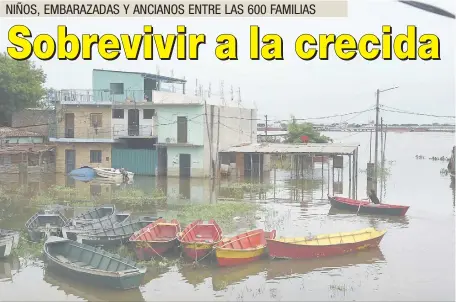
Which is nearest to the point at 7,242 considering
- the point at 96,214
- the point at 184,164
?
the point at 96,214

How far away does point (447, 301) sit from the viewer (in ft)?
43.8

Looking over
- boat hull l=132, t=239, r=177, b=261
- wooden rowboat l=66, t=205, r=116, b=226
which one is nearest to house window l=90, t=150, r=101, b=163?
wooden rowboat l=66, t=205, r=116, b=226

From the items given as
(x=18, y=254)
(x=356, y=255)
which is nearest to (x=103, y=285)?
(x=18, y=254)

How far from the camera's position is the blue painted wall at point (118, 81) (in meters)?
39.4

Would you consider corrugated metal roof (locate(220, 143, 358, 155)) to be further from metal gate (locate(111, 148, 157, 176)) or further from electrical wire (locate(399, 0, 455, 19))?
electrical wire (locate(399, 0, 455, 19))

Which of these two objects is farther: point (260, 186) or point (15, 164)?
point (15, 164)

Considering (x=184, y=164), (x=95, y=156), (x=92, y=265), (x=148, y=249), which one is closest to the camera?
(x=92, y=265)

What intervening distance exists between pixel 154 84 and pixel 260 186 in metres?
12.8

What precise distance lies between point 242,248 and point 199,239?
145 cm

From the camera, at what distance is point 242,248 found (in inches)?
643

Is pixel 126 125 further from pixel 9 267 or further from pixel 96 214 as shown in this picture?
pixel 9 267

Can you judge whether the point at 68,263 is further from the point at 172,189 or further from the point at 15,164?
the point at 15,164

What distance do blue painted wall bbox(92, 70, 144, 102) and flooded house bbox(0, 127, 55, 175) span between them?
5.83m

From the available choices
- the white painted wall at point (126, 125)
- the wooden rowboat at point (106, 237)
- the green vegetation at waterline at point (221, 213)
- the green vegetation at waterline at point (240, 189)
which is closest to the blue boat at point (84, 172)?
the white painted wall at point (126, 125)
